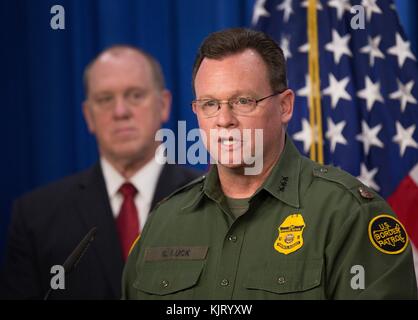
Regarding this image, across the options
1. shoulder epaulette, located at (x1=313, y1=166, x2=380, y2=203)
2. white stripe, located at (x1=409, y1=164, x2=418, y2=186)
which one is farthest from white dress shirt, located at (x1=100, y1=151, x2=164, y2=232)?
white stripe, located at (x1=409, y1=164, x2=418, y2=186)

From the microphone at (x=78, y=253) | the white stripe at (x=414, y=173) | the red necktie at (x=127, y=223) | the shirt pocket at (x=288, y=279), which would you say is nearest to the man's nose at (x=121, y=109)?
the red necktie at (x=127, y=223)

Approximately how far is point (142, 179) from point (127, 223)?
209 mm

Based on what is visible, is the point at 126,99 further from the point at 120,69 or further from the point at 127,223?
the point at 127,223

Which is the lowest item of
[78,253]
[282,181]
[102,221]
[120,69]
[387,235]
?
[78,253]

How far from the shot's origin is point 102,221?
296 centimetres

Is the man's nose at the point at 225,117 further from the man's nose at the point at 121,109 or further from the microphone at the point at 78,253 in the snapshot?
the microphone at the point at 78,253

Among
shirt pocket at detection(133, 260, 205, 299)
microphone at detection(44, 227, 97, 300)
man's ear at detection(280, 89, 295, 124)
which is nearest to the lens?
shirt pocket at detection(133, 260, 205, 299)

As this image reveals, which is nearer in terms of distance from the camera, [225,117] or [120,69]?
[225,117]

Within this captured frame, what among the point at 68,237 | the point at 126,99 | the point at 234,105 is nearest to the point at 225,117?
the point at 234,105

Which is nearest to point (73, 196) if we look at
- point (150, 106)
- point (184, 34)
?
point (150, 106)

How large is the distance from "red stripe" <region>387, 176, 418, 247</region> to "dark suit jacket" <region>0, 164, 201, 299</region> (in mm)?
917

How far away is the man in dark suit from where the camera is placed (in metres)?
2.90

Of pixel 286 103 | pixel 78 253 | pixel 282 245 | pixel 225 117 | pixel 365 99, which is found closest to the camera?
pixel 282 245

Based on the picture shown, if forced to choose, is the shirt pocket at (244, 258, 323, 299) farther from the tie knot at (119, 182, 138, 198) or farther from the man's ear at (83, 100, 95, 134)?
the man's ear at (83, 100, 95, 134)
